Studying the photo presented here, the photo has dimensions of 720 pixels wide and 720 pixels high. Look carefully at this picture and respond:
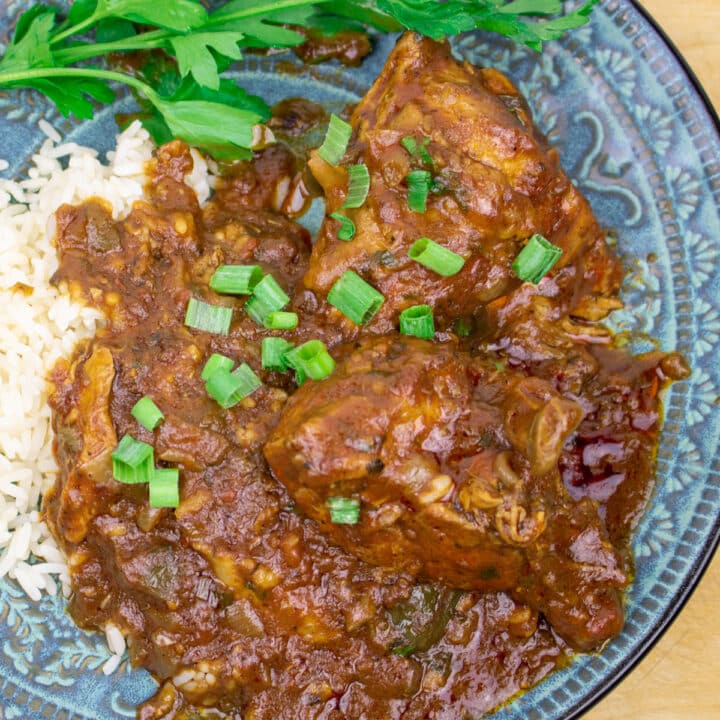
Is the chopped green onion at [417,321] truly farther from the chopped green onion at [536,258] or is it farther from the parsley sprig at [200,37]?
the parsley sprig at [200,37]

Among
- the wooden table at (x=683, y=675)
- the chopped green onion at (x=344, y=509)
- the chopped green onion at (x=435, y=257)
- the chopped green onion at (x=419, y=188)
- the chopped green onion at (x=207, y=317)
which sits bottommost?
the wooden table at (x=683, y=675)

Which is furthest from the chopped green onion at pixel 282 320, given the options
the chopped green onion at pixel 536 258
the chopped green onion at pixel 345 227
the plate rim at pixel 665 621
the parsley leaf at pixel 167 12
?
the plate rim at pixel 665 621

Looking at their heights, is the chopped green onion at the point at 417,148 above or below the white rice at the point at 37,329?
above

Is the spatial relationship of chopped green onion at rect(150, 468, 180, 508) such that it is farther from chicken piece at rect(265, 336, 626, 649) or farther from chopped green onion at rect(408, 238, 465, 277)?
chopped green onion at rect(408, 238, 465, 277)

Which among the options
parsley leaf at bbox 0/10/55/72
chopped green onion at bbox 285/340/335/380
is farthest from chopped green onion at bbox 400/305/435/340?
parsley leaf at bbox 0/10/55/72

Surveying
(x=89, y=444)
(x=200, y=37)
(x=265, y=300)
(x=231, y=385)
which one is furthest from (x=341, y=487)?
(x=200, y=37)

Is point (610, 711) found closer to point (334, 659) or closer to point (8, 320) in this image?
point (334, 659)

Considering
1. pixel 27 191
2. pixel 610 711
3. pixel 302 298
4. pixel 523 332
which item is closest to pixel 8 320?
Answer: pixel 27 191
